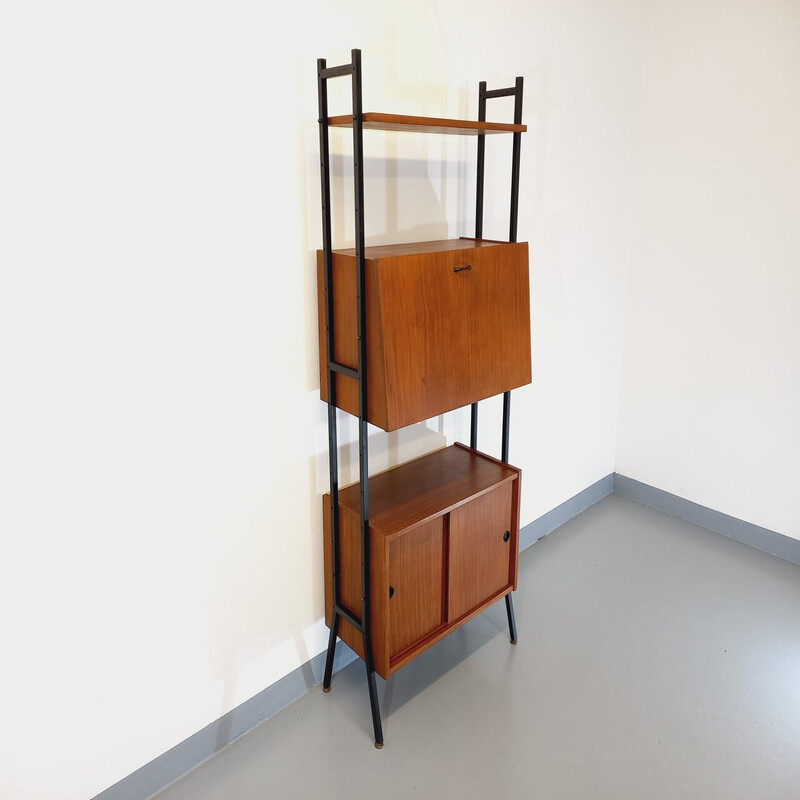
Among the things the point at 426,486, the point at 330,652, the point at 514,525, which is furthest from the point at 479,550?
the point at 330,652

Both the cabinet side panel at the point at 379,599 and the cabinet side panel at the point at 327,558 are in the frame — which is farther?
the cabinet side panel at the point at 327,558

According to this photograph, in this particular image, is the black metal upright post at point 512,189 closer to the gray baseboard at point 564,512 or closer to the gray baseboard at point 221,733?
the gray baseboard at point 564,512

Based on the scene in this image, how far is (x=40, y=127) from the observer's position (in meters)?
1.39

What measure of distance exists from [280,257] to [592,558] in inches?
79.1

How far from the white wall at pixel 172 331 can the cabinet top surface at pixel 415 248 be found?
0.09 meters

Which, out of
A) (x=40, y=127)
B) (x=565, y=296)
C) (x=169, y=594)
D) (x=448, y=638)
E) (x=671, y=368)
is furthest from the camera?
(x=671, y=368)

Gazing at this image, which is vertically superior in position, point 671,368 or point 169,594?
point 671,368

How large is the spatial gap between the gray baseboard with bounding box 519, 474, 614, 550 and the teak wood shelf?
0.71 metres

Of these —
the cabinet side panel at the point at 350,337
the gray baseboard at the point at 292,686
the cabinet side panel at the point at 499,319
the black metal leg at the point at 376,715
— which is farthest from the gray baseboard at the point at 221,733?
the cabinet side panel at the point at 499,319

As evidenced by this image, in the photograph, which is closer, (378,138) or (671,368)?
(378,138)

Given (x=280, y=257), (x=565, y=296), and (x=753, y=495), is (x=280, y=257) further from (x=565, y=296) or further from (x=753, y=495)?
(x=753, y=495)

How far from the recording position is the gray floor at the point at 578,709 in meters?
1.93

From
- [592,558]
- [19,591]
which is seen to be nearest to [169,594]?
[19,591]

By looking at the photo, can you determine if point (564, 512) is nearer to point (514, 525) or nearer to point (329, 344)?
point (514, 525)
